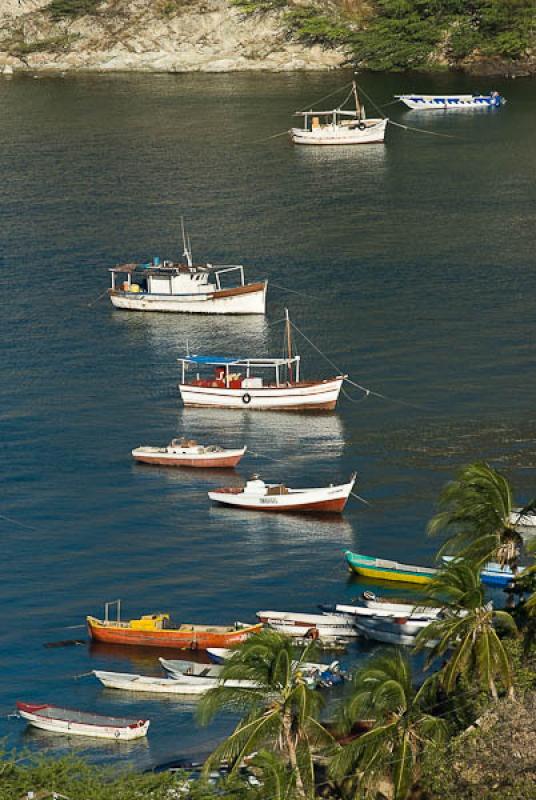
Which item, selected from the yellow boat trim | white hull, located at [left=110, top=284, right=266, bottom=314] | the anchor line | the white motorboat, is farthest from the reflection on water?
the white motorboat

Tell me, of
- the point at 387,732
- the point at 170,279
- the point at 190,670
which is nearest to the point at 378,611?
the point at 190,670

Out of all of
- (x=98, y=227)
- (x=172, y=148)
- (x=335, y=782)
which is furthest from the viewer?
(x=172, y=148)

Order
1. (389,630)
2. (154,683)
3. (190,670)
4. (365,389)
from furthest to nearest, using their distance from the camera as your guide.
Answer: (365,389) → (389,630) → (190,670) → (154,683)

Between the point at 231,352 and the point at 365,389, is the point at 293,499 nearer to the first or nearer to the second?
the point at 365,389

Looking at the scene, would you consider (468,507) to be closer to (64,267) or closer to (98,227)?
(64,267)

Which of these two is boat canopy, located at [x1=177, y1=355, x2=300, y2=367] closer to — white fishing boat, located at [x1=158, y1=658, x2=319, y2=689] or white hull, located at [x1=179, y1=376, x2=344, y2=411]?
white hull, located at [x1=179, y1=376, x2=344, y2=411]

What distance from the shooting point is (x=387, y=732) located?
5719 centimetres

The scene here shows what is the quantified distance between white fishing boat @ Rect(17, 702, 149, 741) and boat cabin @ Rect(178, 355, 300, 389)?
43509mm

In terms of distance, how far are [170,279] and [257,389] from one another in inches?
1125

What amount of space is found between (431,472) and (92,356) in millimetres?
36405

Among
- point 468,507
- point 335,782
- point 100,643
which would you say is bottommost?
point 100,643

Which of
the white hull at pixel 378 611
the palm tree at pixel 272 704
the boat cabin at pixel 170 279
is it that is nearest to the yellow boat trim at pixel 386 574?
the white hull at pixel 378 611

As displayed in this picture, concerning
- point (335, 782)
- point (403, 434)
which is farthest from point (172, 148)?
point (335, 782)

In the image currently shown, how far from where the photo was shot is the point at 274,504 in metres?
103
